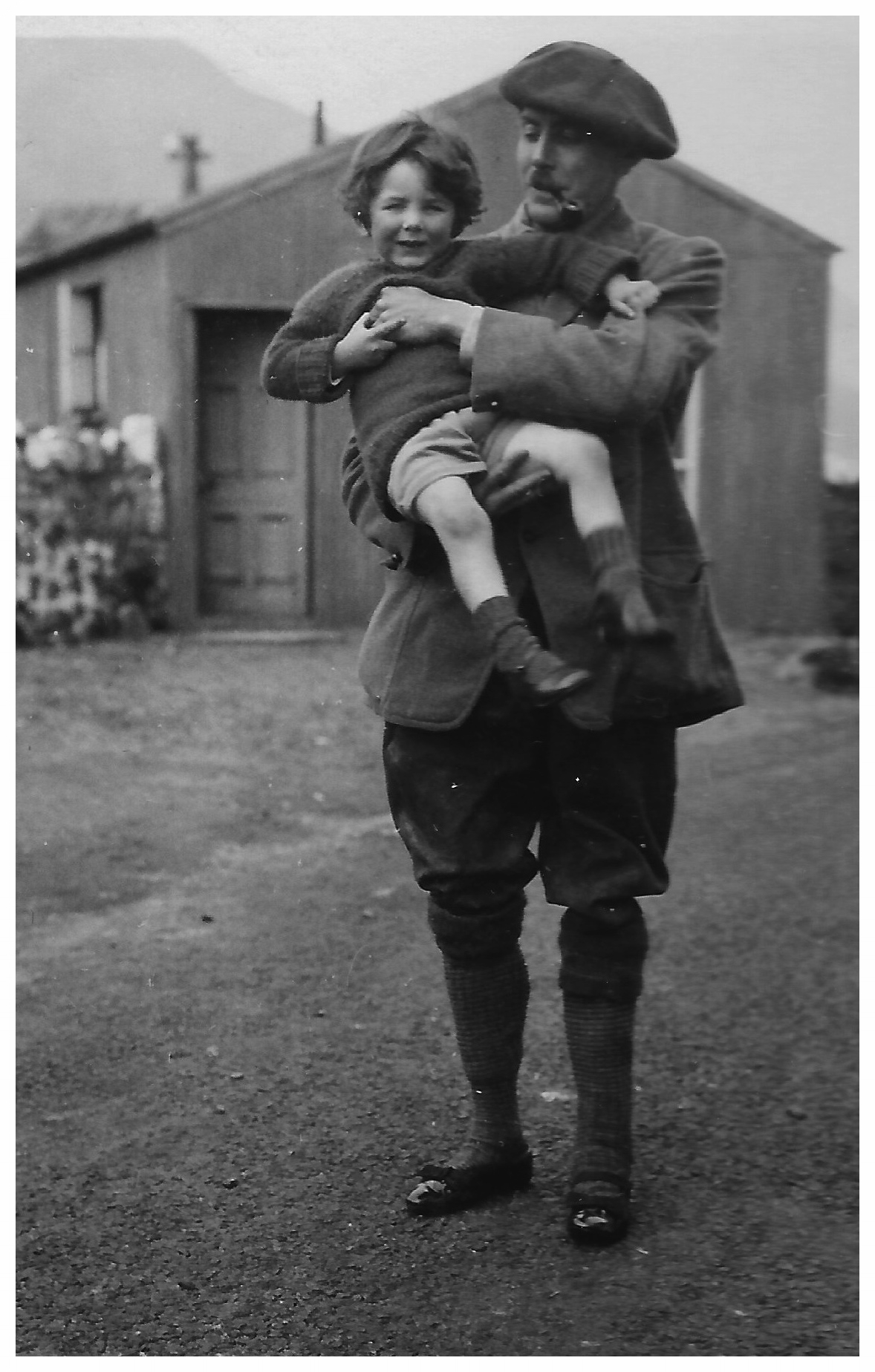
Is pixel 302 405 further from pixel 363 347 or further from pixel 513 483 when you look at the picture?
pixel 513 483

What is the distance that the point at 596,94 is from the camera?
2.30m

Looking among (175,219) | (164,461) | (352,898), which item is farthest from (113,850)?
(175,219)

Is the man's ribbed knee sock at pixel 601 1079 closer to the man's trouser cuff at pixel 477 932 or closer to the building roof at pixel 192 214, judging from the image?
the man's trouser cuff at pixel 477 932

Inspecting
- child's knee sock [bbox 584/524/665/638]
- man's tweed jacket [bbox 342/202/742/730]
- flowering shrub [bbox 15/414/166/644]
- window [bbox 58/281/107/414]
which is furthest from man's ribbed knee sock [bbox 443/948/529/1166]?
flowering shrub [bbox 15/414/166/644]

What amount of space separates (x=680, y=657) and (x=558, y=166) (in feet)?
2.64

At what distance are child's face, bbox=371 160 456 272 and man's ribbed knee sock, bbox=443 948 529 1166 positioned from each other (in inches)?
47.0

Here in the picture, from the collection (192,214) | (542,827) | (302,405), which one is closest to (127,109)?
(302,405)

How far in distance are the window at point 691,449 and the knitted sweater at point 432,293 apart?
0.90ft

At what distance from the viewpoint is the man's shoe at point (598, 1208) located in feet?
8.19

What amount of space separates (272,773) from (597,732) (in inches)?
114

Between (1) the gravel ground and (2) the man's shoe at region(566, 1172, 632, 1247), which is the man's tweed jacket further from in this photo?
(2) the man's shoe at region(566, 1172, 632, 1247)

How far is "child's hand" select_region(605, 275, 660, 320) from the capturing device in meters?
2.23

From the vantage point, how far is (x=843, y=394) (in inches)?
121

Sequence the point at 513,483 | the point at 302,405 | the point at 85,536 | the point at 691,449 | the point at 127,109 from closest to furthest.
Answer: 1. the point at 513,483
2. the point at 302,405
3. the point at 127,109
4. the point at 691,449
5. the point at 85,536
